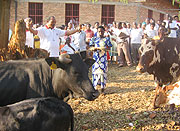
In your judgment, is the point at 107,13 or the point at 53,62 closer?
the point at 53,62

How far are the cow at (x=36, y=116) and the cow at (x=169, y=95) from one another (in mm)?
1902

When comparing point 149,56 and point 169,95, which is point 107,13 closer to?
point 149,56

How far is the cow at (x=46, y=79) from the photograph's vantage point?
13.9 feet

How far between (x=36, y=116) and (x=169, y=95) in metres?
2.38

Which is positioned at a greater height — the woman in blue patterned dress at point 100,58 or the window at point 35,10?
the window at point 35,10

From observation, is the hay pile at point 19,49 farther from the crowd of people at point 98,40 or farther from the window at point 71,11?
the window at point 71,11

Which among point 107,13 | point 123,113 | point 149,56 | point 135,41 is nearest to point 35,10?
point 107,13

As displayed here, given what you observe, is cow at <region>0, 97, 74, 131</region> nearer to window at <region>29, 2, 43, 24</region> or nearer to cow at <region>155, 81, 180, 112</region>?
cow at <region>155, 81, 180, 112</region>

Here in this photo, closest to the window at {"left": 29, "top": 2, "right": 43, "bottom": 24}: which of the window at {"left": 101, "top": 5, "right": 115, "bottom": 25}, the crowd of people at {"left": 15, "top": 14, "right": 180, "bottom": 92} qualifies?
the window at {"left": 101, "top": 5, "right": 115, "bottom": 25}

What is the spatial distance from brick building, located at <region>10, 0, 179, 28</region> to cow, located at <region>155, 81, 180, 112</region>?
19866 mm

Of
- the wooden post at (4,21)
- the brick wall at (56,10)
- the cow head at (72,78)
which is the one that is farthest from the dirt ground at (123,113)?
the brick wall at (56,10)

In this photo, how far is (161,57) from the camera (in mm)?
6141

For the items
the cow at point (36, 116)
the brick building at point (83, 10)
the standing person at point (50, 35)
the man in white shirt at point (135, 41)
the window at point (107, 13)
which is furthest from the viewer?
the window at point (107, 13)

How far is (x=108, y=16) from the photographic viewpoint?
80.8 ft
